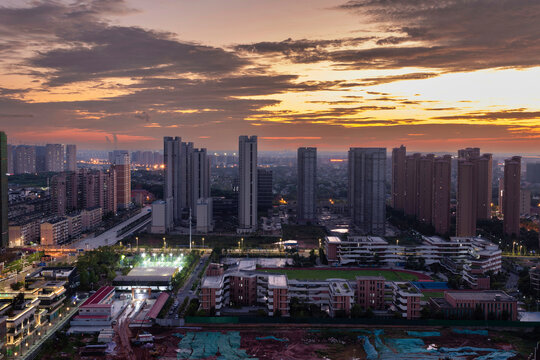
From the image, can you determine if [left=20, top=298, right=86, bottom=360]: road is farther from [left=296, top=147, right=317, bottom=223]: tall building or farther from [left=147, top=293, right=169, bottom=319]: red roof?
[left=296, top=147, right=317, bottom=223]: tall building

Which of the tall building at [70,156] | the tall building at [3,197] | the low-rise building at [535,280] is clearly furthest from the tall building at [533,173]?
the tall building at [70,156]

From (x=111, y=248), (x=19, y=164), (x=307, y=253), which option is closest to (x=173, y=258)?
(x=111, y=248)

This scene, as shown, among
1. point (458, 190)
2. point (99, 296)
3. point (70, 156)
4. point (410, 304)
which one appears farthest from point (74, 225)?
point (70, 156)

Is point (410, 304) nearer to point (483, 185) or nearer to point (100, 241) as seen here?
point (100, 241)

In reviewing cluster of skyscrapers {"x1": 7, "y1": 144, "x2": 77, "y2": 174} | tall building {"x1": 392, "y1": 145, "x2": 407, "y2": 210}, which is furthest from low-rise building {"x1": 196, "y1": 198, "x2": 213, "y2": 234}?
cluster of skyscrapers {"x1": 7, "y1": 144, "x2": 77, "y2": 174}

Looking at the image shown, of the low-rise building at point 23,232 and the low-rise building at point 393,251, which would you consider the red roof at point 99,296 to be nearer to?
the low-rise building at point 393,251

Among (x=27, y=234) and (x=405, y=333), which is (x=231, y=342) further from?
(x=27, y=234)
